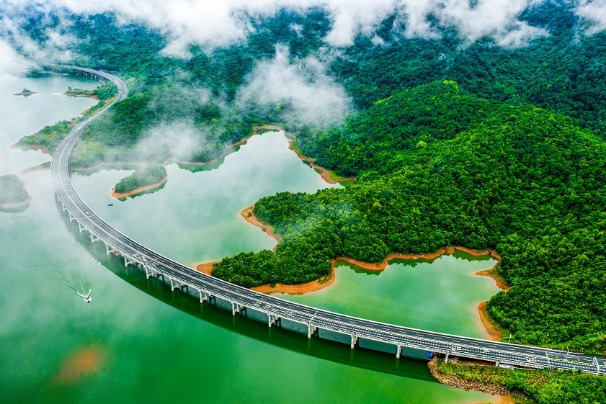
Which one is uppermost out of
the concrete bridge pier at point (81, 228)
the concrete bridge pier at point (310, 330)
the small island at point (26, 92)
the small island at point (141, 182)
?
the small island at point (26, 92)

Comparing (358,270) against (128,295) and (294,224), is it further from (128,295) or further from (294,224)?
(128,295)

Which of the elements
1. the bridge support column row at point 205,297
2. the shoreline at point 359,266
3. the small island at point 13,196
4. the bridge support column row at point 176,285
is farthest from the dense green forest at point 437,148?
the small island at point 13,196

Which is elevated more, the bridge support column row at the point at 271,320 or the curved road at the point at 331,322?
the curved road at the point at 331,322

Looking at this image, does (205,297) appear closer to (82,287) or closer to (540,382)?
(82,287)

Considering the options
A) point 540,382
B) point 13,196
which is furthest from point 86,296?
point 540,382

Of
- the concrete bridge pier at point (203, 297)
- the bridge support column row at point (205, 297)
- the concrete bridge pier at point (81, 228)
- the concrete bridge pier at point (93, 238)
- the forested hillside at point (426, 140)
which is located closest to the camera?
the concrete bridge pier at point (203, 297)

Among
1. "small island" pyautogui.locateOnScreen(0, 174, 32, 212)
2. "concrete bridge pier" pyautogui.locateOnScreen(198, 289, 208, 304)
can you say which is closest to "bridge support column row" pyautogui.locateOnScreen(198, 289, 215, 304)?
"concrete bridge pier" pyautogui.locateOnScreen(198, 289, 208, 304)

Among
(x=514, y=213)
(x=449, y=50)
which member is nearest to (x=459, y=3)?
(x=449, y=50)

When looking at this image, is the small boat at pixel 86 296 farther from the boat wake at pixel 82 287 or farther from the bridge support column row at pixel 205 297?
the bridge support column row at pixel 205 297
